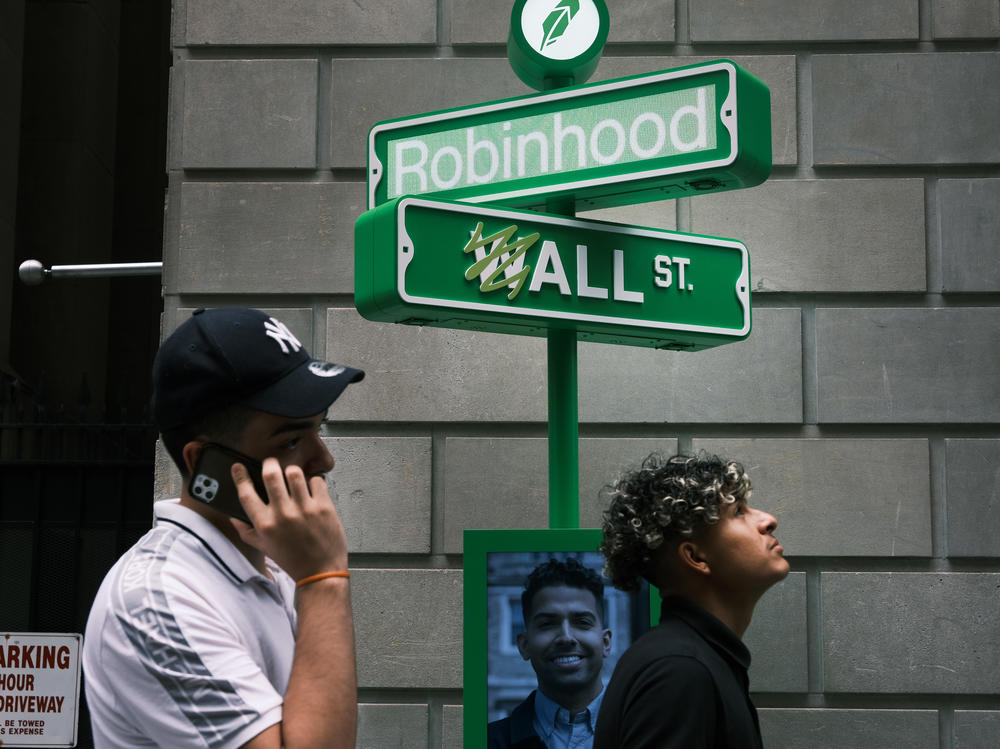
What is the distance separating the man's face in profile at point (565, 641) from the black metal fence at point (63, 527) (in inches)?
135

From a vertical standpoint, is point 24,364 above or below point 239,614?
above

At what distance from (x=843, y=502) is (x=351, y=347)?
7.42 feet

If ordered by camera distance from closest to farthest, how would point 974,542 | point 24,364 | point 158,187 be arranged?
point 974,542 < point 24,364 < point 158,187

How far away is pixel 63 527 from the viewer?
6312mm

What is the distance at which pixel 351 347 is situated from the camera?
5.04 metres

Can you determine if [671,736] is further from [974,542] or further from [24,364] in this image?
[24,364]

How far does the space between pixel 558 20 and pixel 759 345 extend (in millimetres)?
1821

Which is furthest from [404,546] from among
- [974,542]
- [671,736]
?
[671,736]

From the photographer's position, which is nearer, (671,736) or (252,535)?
(252,535)

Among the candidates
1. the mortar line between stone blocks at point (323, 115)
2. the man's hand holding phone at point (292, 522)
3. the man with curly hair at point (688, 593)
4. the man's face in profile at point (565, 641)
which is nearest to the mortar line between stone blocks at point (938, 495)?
the man's face in profile at point (565, 641)

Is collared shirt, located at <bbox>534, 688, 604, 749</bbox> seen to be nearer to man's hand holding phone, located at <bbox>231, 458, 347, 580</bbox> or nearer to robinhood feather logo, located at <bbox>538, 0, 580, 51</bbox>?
man's hand holding phone, located at <bbox>231, 458, 347, 580</bbox>

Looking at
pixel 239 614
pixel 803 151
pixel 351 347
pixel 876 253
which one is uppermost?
pixel 803 151

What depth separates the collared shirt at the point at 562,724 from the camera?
11.1ft

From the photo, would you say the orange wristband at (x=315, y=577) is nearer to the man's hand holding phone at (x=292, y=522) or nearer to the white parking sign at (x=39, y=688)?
the man's hand holding phone at (x=292, y=522)
